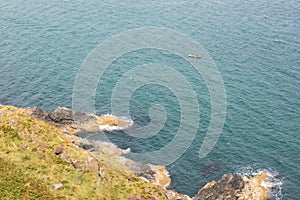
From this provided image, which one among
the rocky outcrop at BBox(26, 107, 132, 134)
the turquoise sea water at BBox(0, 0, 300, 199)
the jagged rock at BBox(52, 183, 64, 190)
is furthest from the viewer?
the rocky outcrop at BBox(26, 107, 132, 134)

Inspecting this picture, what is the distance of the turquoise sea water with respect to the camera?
8556 cm

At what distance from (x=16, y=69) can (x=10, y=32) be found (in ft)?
87.9

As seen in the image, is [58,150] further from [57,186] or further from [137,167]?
[137,167]

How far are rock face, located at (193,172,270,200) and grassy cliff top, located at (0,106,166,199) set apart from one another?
17896 millimetres

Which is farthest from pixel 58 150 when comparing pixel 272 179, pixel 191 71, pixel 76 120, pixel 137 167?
pixel 191 71

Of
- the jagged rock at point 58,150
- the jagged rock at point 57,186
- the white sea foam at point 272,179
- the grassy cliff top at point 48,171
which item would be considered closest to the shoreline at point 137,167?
the white sea foam at point 272,179

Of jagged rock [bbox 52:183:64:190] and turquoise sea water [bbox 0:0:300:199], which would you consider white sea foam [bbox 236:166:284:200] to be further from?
jagged rock [bbox 52:183:64:190]

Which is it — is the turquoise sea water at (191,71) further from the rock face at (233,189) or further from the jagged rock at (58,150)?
the jagged rock at (58,150)

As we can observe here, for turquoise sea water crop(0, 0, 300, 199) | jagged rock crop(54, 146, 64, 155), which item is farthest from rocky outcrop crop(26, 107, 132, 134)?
jagged rock crop(54, 146, 64, 155)

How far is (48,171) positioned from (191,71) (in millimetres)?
75520

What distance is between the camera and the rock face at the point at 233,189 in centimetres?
6969

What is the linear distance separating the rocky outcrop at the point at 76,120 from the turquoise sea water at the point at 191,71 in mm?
4379

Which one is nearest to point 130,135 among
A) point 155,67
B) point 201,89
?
point 201,89

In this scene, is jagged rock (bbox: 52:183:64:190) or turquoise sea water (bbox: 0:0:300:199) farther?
turquoise sea water (bbox: 0:0:300:199)
